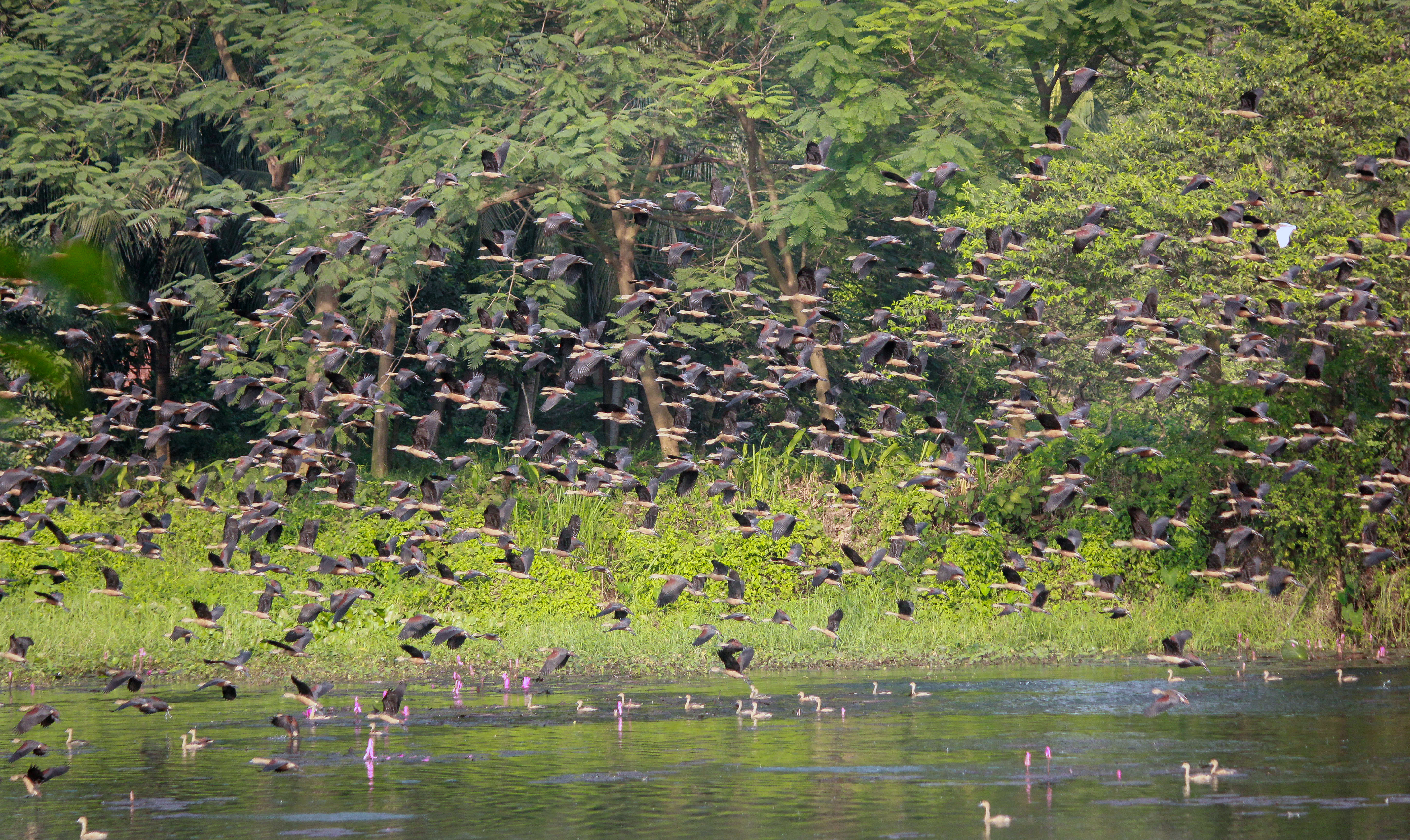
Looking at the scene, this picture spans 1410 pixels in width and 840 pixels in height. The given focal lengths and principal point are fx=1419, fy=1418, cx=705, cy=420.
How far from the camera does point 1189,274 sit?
2203cm

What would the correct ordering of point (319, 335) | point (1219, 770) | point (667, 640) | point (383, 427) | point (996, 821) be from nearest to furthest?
point (996, 821), point (1219, 770), point (667, 640), point (319, 335), point (383, 427)

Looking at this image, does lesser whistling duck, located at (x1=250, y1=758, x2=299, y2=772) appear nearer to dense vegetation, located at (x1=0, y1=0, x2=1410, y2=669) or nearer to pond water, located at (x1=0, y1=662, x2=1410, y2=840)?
pond water, located at (x1=0, y1=662, x2=1410, y2=840)

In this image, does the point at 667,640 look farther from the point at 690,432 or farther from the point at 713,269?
the point at 713,269

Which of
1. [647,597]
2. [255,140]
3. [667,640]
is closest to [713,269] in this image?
[647,597]

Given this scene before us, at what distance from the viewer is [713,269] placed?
2606cm

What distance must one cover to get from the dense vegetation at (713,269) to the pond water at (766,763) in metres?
2.82

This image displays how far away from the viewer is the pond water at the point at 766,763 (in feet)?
33.6

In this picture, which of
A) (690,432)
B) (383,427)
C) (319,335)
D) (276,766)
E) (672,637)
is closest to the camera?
(276,766)

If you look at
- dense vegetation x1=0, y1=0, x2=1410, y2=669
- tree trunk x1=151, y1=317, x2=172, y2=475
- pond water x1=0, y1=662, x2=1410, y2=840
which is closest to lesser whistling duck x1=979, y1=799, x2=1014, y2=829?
pond water x1=0, y1=662, x2=1410, y2=840

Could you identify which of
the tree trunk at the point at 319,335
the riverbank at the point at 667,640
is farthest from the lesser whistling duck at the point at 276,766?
the tree trunk at the point at 319,335

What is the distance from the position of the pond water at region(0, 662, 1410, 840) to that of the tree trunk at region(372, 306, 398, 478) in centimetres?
789

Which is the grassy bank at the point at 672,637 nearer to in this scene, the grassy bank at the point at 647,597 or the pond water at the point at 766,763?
the grassy bank at the point at 647,597

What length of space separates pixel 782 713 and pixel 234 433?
17.7 metres

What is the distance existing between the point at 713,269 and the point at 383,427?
6.78 metres
